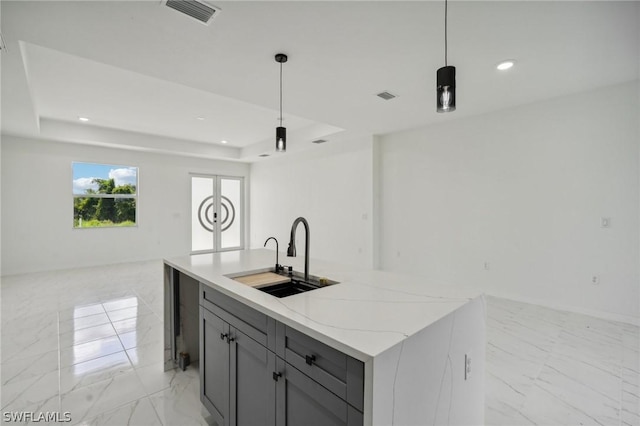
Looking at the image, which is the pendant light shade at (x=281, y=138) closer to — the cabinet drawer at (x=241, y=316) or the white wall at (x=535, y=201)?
the cabinet drawer at (x=241, y=316)

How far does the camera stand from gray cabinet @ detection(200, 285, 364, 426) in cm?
98

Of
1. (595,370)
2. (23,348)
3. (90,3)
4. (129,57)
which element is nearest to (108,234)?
(23,348)

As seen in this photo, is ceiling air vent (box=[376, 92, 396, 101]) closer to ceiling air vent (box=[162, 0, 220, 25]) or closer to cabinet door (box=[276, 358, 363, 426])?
ceiling air vent (box=[162, 0, 220, 25])

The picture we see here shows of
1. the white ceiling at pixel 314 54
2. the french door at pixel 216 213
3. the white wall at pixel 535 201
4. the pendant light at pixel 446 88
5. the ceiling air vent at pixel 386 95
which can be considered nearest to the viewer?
the pendant light at pixel 446 88

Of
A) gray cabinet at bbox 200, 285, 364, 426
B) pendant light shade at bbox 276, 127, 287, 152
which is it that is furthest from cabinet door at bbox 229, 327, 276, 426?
pendant light shade at bbox 276, 127, 287, 152

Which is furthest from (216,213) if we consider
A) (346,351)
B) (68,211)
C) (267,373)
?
(346,351)

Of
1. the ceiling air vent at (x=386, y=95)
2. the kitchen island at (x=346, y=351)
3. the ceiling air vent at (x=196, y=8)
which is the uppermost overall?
the ceiling air vent at (x=386, y=95)

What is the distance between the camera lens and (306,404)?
1.11 meters

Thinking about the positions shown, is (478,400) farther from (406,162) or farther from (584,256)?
(406,162)

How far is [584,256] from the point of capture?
3574mm

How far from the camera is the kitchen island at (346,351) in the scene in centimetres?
94

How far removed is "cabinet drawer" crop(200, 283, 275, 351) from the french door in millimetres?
6598

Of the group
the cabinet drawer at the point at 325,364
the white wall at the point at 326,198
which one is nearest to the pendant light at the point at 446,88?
the cabinet drawer at the point at 325,364

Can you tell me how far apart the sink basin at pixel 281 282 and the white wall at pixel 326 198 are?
3890 mm
